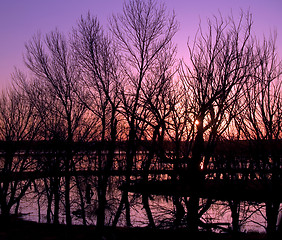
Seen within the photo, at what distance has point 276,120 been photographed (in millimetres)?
12258

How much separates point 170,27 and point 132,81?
362 cm

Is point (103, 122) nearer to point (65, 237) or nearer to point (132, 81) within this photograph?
point (132, 81)

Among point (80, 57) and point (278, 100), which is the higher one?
point (80, 57)

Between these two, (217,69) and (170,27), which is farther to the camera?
(170,27)

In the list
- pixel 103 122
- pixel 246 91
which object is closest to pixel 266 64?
pixel 246 91

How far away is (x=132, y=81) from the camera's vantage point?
17.7 meters

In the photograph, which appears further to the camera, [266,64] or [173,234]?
[266,64]

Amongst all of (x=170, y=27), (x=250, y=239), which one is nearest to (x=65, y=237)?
(x=250, y=239)

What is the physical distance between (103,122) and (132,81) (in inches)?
175

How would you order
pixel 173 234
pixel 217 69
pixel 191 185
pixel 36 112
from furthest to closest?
pixel 36 112, pixel 191 185, pixel 217 69, pixel 173 234

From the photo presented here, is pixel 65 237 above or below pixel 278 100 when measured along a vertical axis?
below

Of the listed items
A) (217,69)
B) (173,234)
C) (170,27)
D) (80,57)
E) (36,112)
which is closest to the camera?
(173,234)

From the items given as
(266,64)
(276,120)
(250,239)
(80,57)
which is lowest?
(250,239)

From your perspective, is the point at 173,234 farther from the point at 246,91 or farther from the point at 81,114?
the point at 81,114
